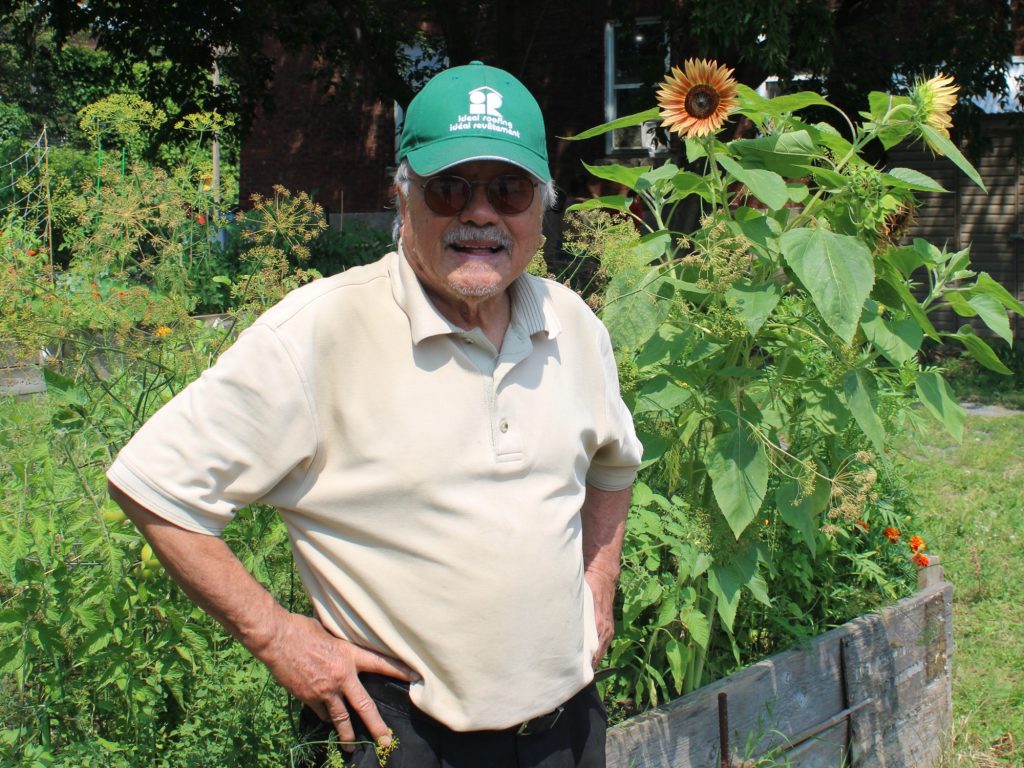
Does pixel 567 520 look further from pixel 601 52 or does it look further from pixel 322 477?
pixel 601 52

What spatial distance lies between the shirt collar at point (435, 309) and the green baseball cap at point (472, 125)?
20 cm

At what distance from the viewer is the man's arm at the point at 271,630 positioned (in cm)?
188

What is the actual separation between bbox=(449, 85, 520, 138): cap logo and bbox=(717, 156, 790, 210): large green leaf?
0.87 m

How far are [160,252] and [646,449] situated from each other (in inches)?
58.0

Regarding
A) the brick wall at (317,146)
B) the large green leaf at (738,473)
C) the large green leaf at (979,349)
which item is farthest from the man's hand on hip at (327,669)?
the brick wall at (317,146)

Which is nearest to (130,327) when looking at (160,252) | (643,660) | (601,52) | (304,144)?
(160,252)

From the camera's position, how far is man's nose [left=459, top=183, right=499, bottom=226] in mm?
2068

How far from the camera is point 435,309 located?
2039 mm

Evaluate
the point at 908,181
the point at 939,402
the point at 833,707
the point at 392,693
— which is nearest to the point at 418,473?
the point at 392,693

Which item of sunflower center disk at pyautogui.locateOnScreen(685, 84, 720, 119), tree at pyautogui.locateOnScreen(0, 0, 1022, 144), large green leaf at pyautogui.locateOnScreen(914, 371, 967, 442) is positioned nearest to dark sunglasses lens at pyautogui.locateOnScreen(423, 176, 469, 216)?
sunflower center disk at pyautogui.locateOnScreen(685, 84, 720, 119)

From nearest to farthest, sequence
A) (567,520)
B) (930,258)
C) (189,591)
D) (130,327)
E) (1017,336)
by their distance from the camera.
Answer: (189,591)
(567,520)
(130,327)
(930,258)
(1017,336)

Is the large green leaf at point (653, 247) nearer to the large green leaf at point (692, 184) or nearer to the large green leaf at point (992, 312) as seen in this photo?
the large green leaf at point (692, 184)

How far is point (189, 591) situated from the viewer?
194 cm

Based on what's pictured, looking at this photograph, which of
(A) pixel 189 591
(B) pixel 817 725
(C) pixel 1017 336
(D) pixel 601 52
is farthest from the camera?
Answer: (D) pixel 601 52
